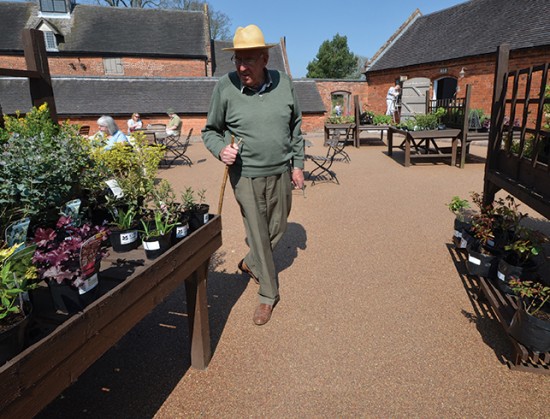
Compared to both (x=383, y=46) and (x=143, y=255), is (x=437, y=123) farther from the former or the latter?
(x=383, y=46)

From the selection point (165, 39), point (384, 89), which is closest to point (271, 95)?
point (384, 89)

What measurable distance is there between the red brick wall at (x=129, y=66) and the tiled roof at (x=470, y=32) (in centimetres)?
1433

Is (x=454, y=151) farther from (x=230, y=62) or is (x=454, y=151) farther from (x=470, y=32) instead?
(x=230, y=62)

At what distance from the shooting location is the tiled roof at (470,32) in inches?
610

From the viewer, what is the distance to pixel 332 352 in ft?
9.23

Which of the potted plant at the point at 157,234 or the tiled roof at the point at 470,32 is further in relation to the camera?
the tiled roof at the point at 470,32

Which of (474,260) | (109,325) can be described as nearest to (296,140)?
(474,260)

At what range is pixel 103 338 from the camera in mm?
1586

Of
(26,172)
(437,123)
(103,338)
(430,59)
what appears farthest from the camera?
(430,59)

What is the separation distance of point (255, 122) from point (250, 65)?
1.39ft

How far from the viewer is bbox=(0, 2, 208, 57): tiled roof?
27.5 metres

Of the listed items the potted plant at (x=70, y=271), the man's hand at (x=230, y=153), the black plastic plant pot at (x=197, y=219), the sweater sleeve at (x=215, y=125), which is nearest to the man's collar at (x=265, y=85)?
the sweater sleeve at (x=215, y=125)

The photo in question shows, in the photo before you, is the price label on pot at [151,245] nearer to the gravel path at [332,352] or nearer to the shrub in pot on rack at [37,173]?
the shrub in pot on rack at [37,173]

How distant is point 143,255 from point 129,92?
20.9 m
